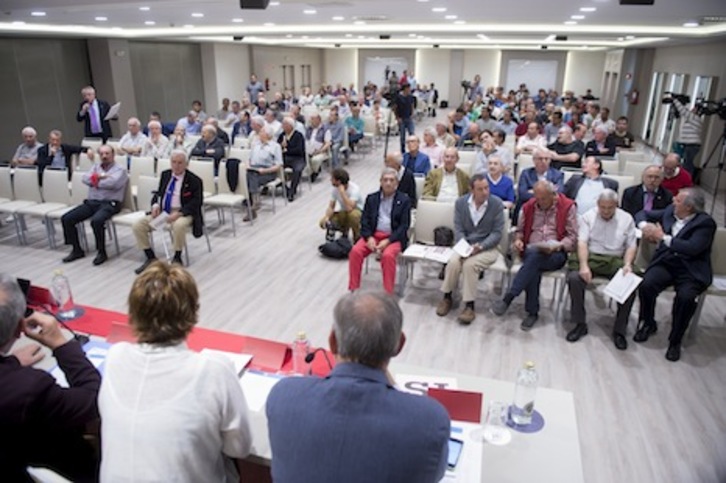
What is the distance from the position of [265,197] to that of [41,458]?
6.77 meters

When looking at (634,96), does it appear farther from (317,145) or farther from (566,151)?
(317,145)

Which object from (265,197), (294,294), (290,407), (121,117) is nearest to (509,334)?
(294,294)

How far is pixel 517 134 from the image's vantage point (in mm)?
9180

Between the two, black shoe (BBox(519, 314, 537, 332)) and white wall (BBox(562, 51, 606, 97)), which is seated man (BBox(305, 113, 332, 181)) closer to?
black shoe (BBox(519, 314, 537, 332))

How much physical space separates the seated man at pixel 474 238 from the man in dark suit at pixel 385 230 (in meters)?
0.49

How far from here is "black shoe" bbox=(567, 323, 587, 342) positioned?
13.5 feet

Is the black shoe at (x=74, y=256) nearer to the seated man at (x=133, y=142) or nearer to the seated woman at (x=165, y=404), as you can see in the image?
the seated man at (x=133, y=142)

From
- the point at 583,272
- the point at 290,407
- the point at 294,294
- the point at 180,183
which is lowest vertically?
the point at 294,294

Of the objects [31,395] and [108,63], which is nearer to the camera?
[31,395]

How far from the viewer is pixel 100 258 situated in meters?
5.60

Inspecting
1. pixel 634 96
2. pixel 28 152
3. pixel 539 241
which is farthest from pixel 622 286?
pixel 634 96

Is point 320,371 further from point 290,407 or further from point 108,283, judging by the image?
point 108,283

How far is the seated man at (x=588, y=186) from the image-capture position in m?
5.15

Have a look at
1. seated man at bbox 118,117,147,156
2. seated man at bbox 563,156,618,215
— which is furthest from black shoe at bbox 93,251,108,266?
seated man at bbox 563,156,618,215
